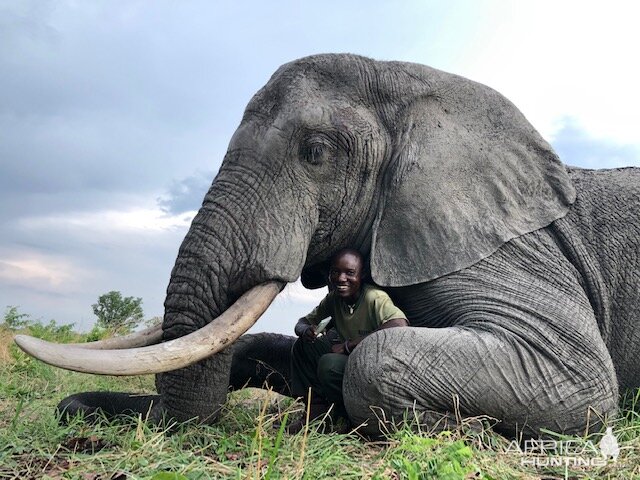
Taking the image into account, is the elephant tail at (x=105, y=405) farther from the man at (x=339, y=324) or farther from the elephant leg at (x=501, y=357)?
the elephant leg at (x=501, y=357)

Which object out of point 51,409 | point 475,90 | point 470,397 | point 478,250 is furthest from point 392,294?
point 51,409

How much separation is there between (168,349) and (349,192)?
1.68 metres

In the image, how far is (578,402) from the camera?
466 cm

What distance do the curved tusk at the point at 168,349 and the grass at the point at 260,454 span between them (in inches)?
14.1

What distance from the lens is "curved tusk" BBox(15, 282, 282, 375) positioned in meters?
4.10

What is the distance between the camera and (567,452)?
169 inches

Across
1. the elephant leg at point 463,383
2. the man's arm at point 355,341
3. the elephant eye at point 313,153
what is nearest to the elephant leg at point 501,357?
the elephant leg at point 463,383

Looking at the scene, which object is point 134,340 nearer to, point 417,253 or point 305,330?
point 305,330

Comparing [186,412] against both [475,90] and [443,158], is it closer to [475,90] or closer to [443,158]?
[443,158]

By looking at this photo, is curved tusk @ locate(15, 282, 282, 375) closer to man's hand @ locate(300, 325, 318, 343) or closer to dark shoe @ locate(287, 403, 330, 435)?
man's hand @ locate(300, 325, 318, 343)

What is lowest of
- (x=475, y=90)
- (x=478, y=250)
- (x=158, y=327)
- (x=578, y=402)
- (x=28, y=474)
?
(x=28, y=474)

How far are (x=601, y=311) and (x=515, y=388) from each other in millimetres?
1417

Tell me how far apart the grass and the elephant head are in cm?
58

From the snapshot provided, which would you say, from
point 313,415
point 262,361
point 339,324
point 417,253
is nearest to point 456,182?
point 417,253
